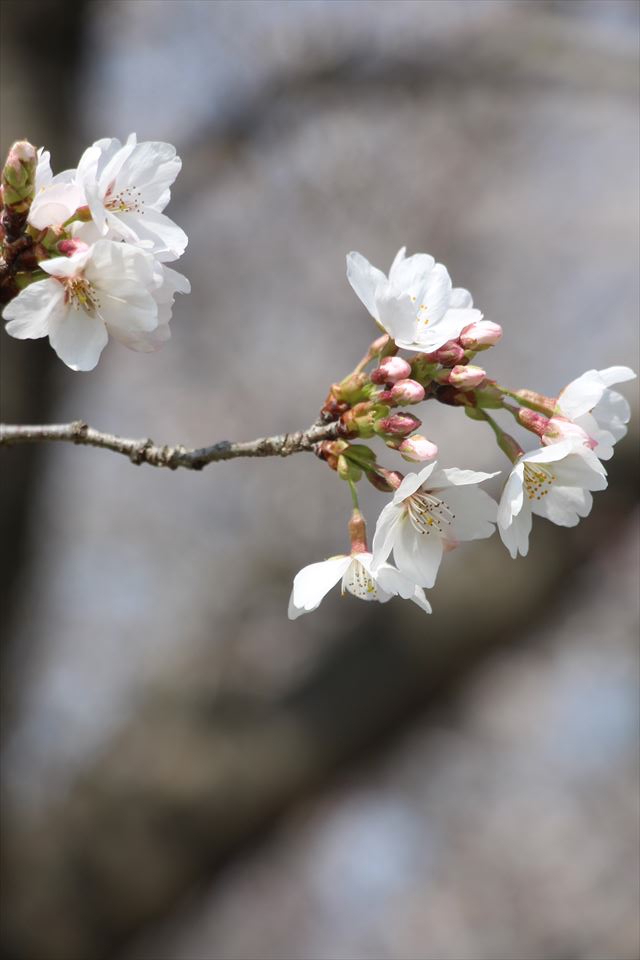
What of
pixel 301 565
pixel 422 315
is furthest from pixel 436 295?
pixel 301 565

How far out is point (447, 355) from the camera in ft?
3.21

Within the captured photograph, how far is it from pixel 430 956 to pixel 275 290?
500 centimetres

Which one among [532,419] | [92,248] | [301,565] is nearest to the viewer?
[92,248]

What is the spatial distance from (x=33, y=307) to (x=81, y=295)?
50mm

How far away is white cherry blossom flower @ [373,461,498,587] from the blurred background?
148cm

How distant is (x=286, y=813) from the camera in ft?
9.59

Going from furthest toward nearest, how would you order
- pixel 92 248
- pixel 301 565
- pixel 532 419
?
pixel 301 565 < pixel 532 419 < pixel 92 248

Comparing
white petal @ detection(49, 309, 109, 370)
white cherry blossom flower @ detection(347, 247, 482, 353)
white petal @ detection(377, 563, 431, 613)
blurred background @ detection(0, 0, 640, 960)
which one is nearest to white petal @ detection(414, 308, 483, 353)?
white cherry blossom flower @ detection(347, 247, 482, 353)

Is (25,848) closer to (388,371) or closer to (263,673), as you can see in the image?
(263,673)

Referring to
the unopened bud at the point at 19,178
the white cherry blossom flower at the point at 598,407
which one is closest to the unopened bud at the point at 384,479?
the white cherry blossom flower at the point at 598,407

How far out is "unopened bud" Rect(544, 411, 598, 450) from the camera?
3.32ft

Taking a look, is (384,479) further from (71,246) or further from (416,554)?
(71,246)

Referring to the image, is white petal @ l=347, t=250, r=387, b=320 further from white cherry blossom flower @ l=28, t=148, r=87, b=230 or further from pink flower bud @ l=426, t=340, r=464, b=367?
white cherry blossom flower @ l=28, t=148, r=87, b=230

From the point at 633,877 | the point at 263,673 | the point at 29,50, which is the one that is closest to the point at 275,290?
the point at 29,50
